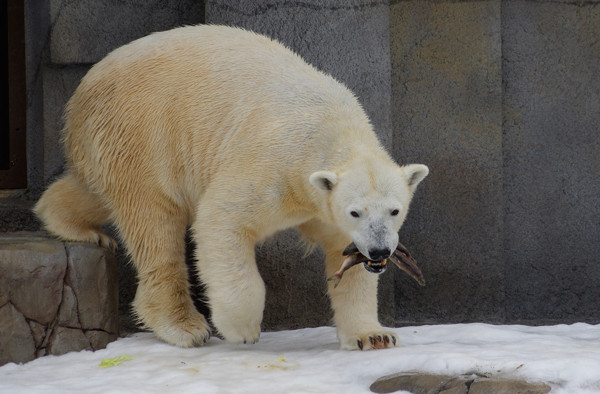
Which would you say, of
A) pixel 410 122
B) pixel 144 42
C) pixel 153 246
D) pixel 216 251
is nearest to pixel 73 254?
pixel 153 246

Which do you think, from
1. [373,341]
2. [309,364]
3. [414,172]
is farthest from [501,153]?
[309,364]

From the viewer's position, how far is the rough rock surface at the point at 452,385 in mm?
3406

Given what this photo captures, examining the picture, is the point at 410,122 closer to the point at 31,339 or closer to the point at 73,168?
the point at 73,168

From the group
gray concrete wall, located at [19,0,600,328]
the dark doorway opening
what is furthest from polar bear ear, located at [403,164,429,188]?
the dark doorway opening

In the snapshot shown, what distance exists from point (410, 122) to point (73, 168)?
206cm

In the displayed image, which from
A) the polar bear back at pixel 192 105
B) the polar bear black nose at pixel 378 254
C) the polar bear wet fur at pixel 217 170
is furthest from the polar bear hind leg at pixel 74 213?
the polar bear black nose at pixel 378 254

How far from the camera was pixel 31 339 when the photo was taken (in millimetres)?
4492

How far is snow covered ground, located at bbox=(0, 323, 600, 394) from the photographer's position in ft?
11.9

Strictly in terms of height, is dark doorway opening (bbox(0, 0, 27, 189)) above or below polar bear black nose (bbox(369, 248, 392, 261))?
above

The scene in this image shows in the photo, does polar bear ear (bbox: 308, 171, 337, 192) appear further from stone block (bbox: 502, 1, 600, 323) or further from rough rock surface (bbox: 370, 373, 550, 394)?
stone block (bbox: 502, 1, 600, 323)

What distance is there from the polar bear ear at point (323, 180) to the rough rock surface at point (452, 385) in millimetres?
911

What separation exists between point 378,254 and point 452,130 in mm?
2013

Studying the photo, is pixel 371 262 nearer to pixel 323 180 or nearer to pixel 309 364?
pixel 323 180

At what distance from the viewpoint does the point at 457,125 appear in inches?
223
